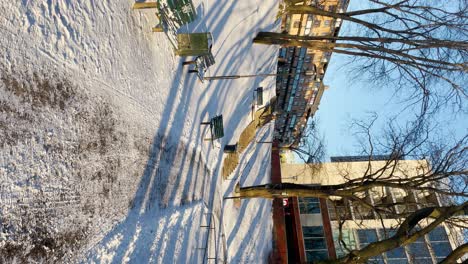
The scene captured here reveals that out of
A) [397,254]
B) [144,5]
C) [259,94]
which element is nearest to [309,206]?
[397,254]

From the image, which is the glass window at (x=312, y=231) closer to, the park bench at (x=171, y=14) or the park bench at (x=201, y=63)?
the park bench at (x=201, y=63)

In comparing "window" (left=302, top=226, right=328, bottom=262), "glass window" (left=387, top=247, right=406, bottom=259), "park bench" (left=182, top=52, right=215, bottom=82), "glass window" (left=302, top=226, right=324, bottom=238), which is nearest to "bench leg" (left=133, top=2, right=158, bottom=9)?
"park bench" (left=182, top=52, right=215, bottom=82)

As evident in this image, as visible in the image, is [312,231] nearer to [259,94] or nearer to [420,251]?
[420,251]

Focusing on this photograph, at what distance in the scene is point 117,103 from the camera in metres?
4.42

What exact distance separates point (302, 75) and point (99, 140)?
32.5 meters

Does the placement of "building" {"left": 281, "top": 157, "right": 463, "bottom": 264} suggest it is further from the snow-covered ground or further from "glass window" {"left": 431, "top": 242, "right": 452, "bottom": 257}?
the snow-covered ground

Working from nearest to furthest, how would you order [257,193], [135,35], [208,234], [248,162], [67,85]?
[67,85] → [135,35] → [208,234] → [257,193] → [248,162]

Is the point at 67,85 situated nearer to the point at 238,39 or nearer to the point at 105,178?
the point at 105,178

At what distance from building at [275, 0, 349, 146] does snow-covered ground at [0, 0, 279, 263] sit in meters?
23.2

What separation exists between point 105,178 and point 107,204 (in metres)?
0.29

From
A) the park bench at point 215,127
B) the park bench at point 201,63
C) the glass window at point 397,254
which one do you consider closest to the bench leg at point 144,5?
the park bench at point 201,63

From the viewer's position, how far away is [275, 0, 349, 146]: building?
108 feet

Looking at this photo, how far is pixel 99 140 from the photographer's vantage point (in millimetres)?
3865

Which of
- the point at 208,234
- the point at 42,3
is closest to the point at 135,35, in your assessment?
the point at 42,3
